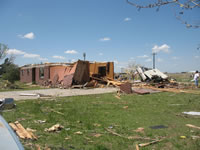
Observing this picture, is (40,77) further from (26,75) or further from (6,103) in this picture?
(6,103)

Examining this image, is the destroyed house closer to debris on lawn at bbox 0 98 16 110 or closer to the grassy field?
the grassy field

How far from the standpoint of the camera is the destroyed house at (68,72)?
20.7 metres

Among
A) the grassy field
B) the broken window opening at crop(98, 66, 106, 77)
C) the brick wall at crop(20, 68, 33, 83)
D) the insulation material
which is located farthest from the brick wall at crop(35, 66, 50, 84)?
the grassy field

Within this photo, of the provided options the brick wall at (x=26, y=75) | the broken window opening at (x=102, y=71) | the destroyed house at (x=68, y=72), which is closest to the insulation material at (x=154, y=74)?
the destroyed house at (x=68, y=72)

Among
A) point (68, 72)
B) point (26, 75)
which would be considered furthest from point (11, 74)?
point (68, 72)

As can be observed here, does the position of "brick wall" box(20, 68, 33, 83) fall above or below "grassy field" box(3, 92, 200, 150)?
above

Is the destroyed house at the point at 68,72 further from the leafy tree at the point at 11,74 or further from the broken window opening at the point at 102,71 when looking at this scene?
the leafy tree at the point at 11,74

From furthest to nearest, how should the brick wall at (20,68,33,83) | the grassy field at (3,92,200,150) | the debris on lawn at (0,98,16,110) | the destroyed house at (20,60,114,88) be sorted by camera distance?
the brick wall at (20,68,33,83), the destroyed house at (20,60,114,88), the grassy field at (3,92,200,150), the debris on lawn at (0,98,16,110)

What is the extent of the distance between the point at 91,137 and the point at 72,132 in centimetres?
67

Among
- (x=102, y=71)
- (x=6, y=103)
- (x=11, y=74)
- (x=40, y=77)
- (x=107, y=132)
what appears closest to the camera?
(x=6, y=103)

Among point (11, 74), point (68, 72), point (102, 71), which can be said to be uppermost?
point (102, 71)

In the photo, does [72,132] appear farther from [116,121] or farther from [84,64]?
[84,64]

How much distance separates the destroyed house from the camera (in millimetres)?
20734

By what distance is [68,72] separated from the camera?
848 inches
